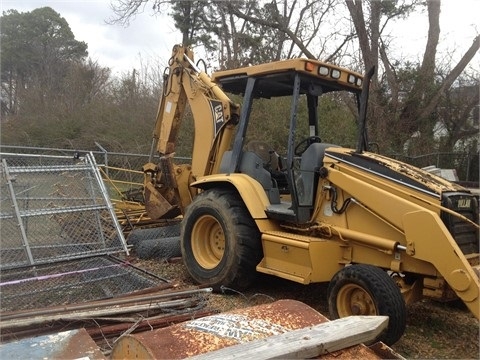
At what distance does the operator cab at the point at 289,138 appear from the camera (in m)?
4.87

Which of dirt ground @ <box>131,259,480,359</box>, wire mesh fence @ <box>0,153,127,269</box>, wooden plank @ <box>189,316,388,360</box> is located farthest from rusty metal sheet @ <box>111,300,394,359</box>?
wire mesh fence @ <box>0,153,127,269</box>

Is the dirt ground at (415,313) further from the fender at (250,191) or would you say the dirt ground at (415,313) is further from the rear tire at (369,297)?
the fender at (250,191)

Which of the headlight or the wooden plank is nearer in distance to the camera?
the wooden plank

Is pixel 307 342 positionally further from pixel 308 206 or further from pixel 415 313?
pixel 415 313

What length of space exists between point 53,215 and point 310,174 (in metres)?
3.45

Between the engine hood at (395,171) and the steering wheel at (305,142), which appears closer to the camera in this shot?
the engine hood at (395,171)

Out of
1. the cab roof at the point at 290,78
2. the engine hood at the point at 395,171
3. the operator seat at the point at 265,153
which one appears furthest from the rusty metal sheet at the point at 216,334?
the operator seat at the point at 265,153

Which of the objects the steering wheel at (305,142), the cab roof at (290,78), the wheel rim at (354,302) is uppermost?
the cab roof at (290,78)

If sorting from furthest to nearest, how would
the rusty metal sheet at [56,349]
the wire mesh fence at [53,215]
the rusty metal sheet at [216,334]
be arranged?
the wire mesh fence at [53,215]
the rusty metal sheet at [56,349]
the rusty metal sheet at [216,334]

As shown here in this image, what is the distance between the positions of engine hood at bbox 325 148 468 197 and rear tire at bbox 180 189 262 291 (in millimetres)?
1193

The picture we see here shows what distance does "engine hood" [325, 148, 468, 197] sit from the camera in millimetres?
4156

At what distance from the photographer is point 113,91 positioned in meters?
20.3

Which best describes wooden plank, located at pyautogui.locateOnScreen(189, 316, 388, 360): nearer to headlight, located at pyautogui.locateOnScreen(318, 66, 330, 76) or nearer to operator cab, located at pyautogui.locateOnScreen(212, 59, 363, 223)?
operator cab, located at pyautogui.locateOnScreen(212, 59, 363, 223)

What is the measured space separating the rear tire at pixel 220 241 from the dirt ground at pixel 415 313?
223mm
